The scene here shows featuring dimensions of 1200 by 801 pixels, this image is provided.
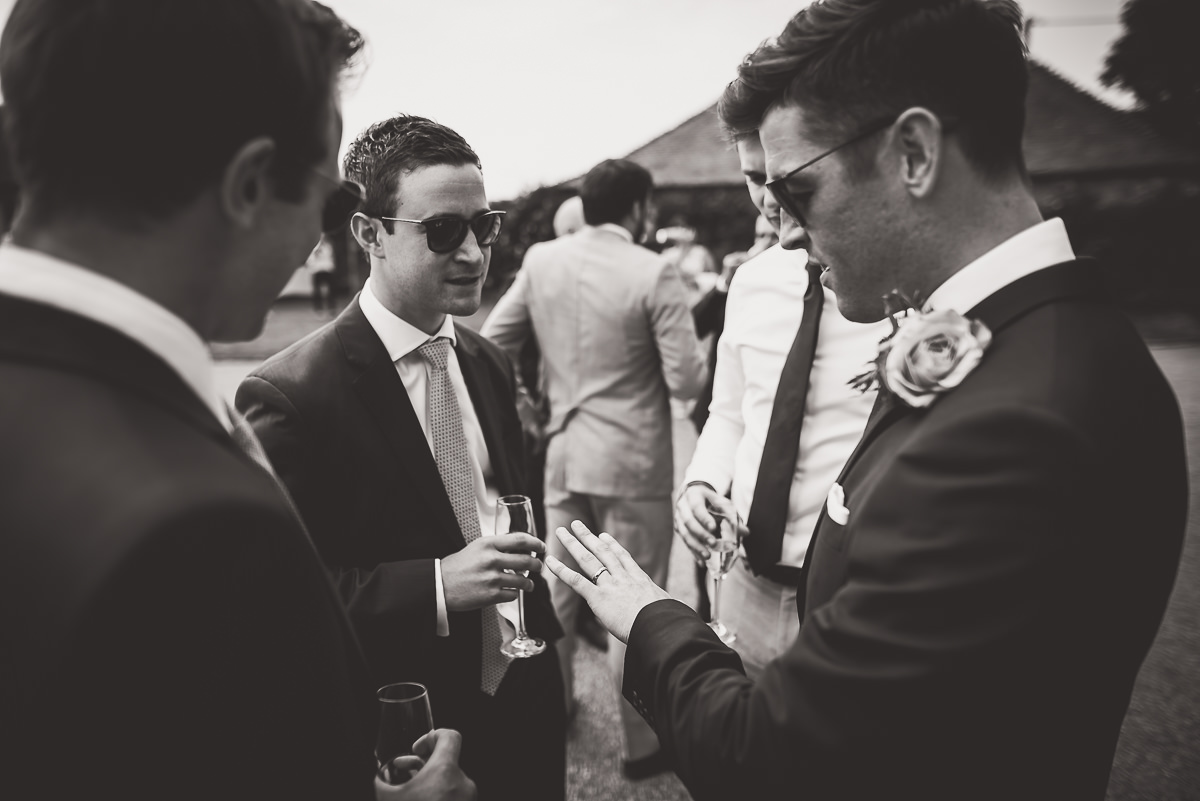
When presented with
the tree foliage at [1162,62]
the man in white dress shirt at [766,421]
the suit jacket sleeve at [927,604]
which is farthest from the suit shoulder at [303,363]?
the tree foliage at [1162,62]

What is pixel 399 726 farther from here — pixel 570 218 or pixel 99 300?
pixel 570 218

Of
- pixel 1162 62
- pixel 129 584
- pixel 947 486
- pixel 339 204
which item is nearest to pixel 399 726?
pixel 129 584

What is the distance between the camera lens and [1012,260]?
1362mm

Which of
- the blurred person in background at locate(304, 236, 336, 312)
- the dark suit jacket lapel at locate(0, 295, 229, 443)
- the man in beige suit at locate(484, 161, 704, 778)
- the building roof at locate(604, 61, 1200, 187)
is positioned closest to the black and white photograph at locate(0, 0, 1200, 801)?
the dark suit jacket lapel at locate(0, 295, 229, 443)

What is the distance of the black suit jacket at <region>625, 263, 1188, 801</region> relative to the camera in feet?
3.67

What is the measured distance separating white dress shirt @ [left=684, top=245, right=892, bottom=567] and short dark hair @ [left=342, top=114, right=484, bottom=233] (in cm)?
113

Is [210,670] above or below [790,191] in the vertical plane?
below

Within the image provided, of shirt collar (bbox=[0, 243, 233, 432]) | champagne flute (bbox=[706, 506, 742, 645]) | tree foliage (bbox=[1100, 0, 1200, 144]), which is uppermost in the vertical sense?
tree foliage (bbox=[1100, 0, 1200, 144])

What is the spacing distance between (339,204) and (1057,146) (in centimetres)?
3112

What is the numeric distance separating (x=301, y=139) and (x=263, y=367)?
128cm

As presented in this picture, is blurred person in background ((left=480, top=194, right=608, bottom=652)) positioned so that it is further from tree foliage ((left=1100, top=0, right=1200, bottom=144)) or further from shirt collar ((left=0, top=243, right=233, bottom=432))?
tree foliage ((left=1100, top=0, right=1200, bottom=144))

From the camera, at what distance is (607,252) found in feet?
14.7

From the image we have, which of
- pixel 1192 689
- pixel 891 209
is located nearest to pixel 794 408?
pixel 891 209

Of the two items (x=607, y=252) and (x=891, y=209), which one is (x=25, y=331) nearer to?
(x=891, y=209)
